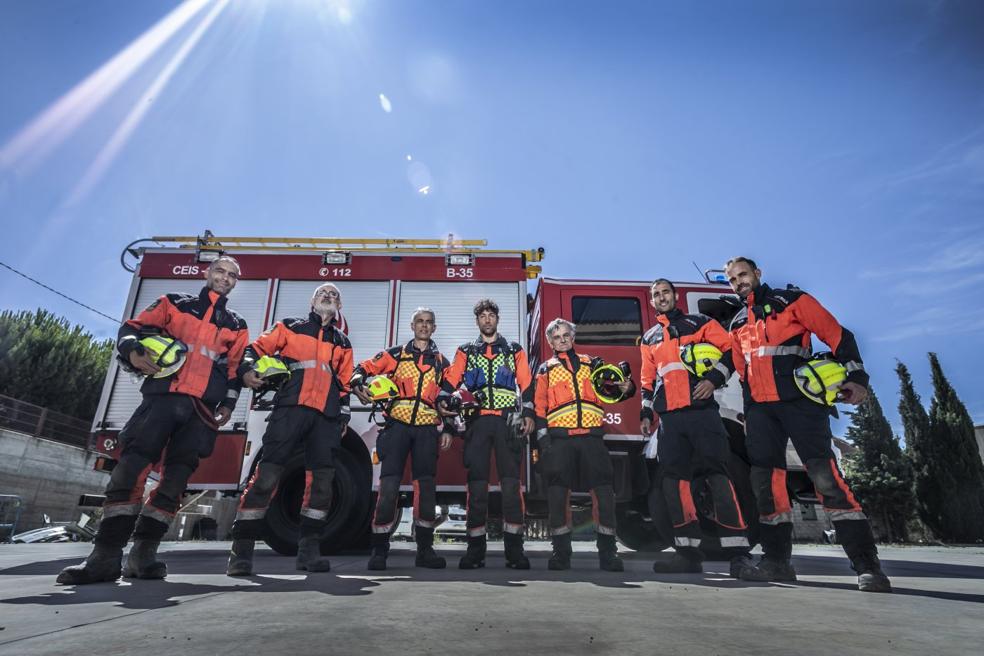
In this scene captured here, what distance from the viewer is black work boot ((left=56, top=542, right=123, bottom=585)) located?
2.62 metres

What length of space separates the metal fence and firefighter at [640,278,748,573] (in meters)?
19.4

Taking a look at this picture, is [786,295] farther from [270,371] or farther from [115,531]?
[115,531]

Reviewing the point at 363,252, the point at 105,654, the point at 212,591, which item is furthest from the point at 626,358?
the point at 105,654

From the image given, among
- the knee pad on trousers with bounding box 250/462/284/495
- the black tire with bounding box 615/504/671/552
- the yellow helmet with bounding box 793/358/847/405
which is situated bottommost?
the black tire with bounding box 615/504/671/552

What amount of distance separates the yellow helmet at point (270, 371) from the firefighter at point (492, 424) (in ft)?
4.31

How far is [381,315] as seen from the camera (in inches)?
215

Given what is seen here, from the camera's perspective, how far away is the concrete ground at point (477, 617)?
1.33 meters

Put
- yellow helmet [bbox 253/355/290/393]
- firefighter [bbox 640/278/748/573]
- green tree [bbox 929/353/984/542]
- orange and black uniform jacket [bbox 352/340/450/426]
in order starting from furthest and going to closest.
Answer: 1. green tree [bbox 929/353/984/542]
2. orange and black uniform jacket [bbox 352/340/450/426]
3. firefighter [bbox 640/278/748/573]
4. yellow helmet [bbox 253/355/290/393]

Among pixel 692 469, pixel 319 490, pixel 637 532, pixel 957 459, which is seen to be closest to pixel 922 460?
pixel 957 459

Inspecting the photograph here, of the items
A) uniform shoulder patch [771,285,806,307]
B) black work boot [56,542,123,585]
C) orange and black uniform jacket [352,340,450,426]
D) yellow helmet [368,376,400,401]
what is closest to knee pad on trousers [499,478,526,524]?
orange and black uniform jacket [352,340,450,426]

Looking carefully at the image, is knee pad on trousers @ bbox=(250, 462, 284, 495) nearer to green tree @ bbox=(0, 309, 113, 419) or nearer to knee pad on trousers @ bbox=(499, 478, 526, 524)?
knee pad on trousers @ bbox=(499, 478, 526, 524)

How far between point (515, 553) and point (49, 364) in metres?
24.7

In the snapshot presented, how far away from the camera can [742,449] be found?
4.64 m

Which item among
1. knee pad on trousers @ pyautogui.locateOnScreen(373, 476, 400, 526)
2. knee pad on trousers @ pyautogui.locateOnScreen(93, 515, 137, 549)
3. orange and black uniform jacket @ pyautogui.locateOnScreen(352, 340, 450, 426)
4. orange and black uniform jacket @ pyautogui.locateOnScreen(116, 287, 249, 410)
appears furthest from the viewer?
orange and black uniform jacket @ pyautogui.locateOnScreen(352, 340, 450, 426)
